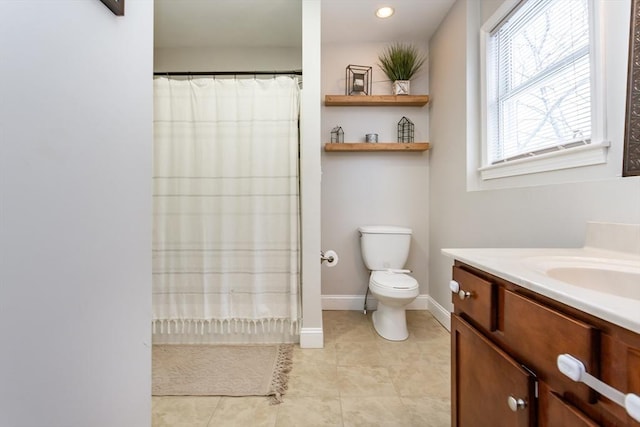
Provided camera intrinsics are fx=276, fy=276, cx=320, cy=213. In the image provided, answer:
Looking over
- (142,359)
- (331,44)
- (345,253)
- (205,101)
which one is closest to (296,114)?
(205,101)

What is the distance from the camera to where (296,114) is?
193 centimetres

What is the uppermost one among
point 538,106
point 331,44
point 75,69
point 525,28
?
point 331,44

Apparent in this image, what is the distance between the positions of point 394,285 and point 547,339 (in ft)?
4.66

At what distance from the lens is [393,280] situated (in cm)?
203

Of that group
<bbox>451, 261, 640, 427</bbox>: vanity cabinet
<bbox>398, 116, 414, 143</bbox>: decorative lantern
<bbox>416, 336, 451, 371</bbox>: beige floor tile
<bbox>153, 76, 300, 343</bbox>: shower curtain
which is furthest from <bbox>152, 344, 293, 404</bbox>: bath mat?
<bbox>398, 116, 414, 143</bbox>: decorative lantern

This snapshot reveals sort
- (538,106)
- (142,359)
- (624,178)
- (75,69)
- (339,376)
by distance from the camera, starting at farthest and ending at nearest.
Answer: (339,376) → (538,106) → (624,178) → (142,359) → (75,69)

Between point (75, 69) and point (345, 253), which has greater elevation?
point (75, 69)

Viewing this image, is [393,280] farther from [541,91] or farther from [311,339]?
[541,91]

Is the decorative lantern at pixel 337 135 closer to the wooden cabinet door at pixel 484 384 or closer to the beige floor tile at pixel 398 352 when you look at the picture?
the beige floor tile at pixel 398 352

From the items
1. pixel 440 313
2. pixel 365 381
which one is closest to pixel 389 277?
pixel 440 313

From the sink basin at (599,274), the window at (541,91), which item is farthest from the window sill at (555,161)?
the sink basin at (599,274)

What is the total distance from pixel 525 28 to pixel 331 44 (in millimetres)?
1576

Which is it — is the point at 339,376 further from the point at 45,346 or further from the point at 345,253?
the point at 45,346

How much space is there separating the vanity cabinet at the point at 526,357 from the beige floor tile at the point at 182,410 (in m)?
1.11
